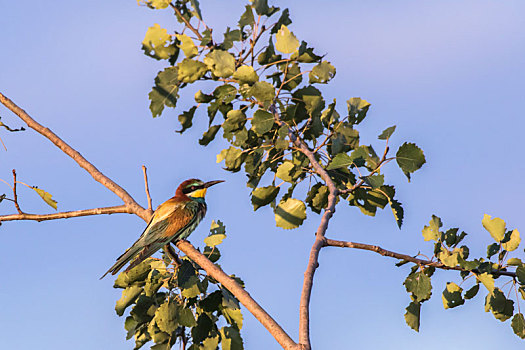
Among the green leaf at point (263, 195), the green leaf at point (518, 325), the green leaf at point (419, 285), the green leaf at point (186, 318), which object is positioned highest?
the green leaf at point (263, 195)

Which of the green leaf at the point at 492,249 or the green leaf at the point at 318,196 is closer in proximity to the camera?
the green leaf at the point at 492,249

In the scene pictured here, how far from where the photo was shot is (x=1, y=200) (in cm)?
668

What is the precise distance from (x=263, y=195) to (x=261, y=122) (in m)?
0.85

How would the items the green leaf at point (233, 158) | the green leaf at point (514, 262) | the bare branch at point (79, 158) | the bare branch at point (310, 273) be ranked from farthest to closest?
the green leaf at point (233, 158) → the bare branch at point (79, 158) → the green leaf at point (514, 262) → the bare branch at point (310, 273)

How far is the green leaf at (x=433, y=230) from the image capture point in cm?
589

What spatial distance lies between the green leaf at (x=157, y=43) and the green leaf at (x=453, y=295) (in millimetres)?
3823

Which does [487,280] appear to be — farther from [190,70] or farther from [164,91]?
[164,91]

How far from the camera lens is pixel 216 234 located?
6.23m

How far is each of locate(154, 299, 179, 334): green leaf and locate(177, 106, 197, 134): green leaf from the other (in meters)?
1.98

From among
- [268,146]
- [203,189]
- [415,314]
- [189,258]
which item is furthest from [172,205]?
[415,314]

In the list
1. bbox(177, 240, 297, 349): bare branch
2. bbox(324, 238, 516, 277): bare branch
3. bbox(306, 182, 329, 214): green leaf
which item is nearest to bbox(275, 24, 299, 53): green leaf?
bbox(306, 182, 329, 214): green leaf

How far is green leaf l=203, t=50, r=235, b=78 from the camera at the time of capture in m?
5.60

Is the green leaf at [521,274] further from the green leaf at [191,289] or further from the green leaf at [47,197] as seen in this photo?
the green leaf at [47,197]

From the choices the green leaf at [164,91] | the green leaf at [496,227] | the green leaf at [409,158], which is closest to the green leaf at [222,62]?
the green leaf at [164,91]
